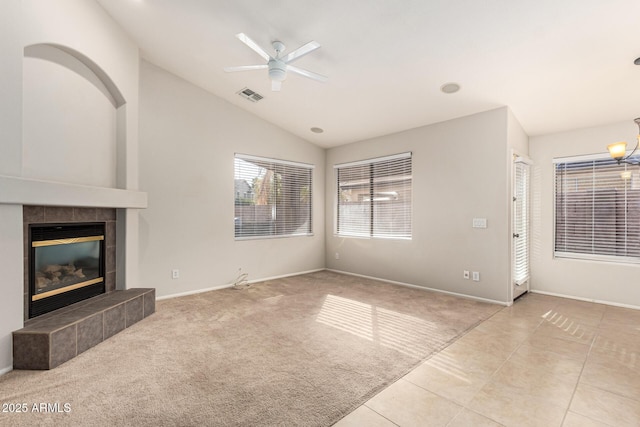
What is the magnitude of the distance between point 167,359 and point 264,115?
4.07m

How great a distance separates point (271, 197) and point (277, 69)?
2806 millimetres

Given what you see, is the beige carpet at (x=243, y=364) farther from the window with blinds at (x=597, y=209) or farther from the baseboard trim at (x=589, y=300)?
the window with blinds at (x=597, y=209)

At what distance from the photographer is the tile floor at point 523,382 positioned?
1.81m

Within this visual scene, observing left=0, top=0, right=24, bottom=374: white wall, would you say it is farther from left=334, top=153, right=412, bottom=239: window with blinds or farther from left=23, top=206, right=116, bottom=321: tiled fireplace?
left=334, top=153, right=412, bottom=239: window with blinds

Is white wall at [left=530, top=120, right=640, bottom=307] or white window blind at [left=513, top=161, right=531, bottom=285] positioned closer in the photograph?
white wall at [left=530, top=120, right=640, bottom=307]

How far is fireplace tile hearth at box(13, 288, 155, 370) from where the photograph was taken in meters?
2.27

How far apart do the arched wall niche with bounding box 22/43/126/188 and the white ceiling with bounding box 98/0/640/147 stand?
0.81 meters

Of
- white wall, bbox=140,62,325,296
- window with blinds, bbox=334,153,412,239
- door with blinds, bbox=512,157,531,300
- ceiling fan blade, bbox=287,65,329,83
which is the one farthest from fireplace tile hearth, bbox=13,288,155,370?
door with blinds, bbox=512,157,531,300

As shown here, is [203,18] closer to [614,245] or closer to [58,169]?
[58,169]

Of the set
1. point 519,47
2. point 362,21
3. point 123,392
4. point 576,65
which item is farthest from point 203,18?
point 576,65

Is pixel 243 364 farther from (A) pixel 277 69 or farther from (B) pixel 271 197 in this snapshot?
(B) pixel 271 197

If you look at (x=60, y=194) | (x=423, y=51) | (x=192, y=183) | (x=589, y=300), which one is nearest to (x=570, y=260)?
(x=589, y=300)

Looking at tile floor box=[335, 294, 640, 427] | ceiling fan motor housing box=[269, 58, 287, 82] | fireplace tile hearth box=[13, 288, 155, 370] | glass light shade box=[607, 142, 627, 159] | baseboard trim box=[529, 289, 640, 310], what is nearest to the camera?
tile floor box=[335, 294, 640, 427]

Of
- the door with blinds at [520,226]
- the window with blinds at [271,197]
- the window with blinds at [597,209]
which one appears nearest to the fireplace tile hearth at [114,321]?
the window with blinds at [271,197]
